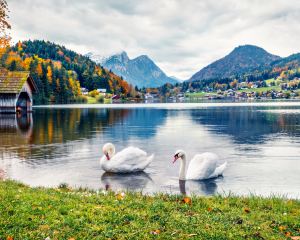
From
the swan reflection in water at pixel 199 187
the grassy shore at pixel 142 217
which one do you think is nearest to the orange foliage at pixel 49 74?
the swan reflection in water at pixel 199 187

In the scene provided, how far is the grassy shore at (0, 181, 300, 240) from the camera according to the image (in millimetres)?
8539

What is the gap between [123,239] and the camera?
322 inches

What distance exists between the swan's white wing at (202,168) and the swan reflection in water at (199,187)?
29 centimetres

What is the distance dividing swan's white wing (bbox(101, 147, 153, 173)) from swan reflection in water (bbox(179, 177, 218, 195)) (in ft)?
10.5

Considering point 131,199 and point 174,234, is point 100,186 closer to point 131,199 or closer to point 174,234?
point 131,199

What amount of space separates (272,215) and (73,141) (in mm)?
24526

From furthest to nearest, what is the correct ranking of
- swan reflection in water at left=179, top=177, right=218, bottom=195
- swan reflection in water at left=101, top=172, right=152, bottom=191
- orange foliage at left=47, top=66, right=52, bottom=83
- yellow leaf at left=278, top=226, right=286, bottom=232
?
orange foliage at left=47, top=66, right=52, bottom=83, swan reflection in water at left=101, top=172, right=152, bottom=191, swan reflection in water at left=179, top=177, right=218, bottom=195, yellow leaf at left=278, top=226, right=286, bottom=232

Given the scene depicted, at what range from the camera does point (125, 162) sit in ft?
64.5

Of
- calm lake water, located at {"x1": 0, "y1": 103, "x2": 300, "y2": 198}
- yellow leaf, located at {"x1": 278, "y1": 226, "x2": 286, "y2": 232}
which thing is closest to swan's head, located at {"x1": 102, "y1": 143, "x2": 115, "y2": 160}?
calm lake water, located at {"x1": 0, "y1": 103, "x2": 300, "y2": 198}

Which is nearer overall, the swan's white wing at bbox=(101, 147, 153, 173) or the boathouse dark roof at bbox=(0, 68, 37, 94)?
the swan's white wing at bbox=(101, 147, 153, 173)

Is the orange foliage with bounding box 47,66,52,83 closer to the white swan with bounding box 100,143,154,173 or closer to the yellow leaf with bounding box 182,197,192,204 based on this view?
the white swan with bounding box 100,143,154,173

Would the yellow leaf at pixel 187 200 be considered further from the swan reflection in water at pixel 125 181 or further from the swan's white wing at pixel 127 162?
the swan's white wing at pixel 127 162

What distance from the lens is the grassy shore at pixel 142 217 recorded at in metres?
8.54

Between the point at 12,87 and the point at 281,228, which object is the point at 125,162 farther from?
the point at 12,87
